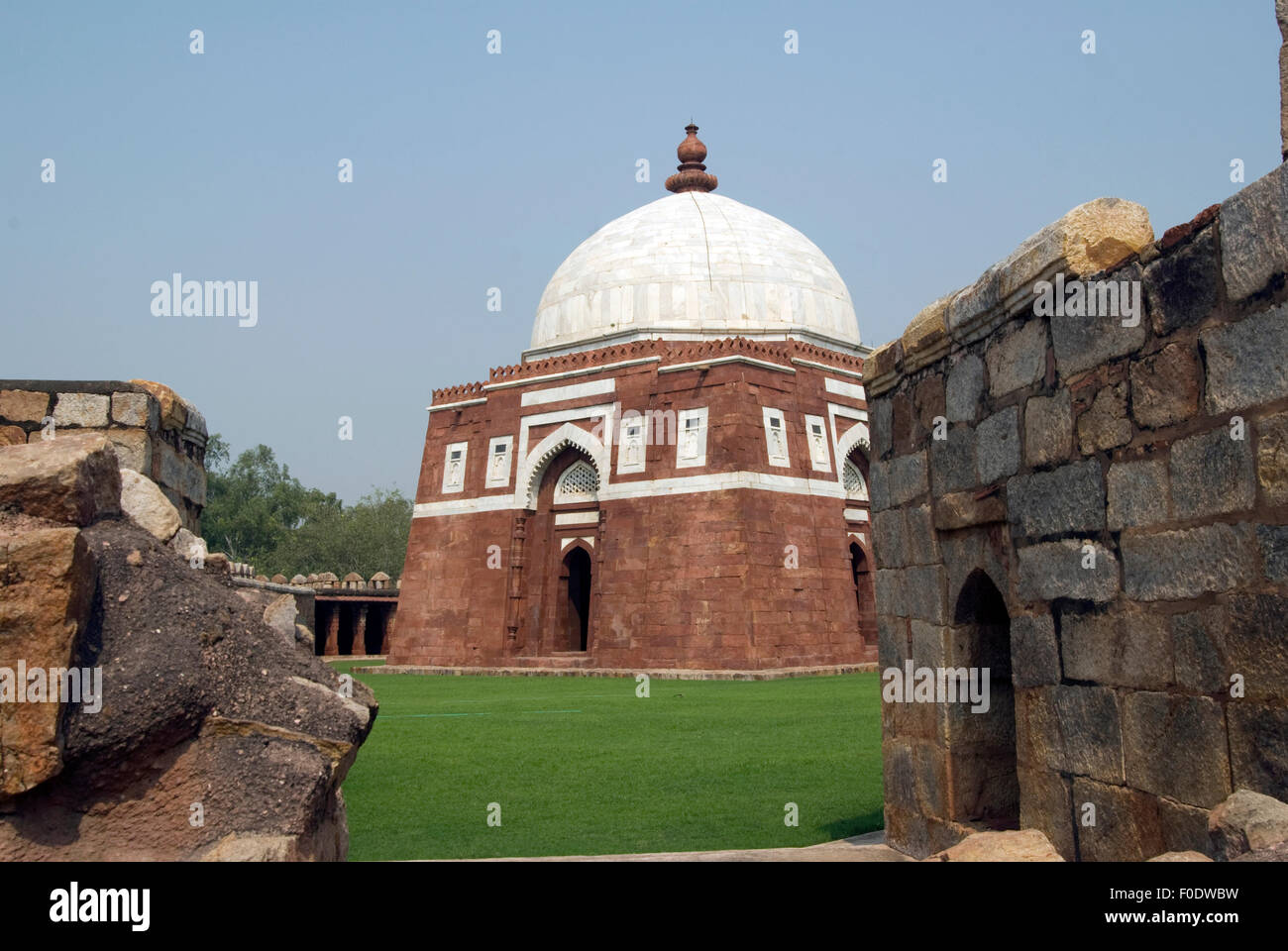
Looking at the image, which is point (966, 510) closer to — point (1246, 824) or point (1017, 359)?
point (1017, 359)

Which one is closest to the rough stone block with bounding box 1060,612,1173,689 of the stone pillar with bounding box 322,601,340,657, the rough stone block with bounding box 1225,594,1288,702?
the rough stone block with bounding box 1225,594,1288,702

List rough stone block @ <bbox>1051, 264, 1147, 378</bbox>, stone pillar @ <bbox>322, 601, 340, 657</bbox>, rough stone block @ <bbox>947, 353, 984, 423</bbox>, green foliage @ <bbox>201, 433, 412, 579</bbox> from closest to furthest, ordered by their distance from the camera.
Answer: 1. rough stone block @ <bbox>1051, 264, 1147, 378</bbox>
2. rough stone block @ <bbox>947, 353, 984, 423</bbox>
3. stone pillar @ <bbox>322, 601, 340, 657</bbox>
4. green foliage @ <bbox>201, 433, 412, 579</bbox>

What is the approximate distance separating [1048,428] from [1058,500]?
26 cm

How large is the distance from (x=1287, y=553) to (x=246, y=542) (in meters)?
51.9

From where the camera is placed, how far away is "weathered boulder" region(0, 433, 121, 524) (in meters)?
2.81

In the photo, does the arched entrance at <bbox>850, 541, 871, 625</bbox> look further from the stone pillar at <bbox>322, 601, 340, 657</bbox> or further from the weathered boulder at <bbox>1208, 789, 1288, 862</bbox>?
the weathered boulder at <bbox>1208, 789, 1288, 862</bbox>

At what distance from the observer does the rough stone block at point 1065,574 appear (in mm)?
3586

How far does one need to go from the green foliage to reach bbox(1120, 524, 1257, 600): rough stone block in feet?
142

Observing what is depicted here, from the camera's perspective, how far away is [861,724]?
1053cm

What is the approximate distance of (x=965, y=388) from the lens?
4.60 metres

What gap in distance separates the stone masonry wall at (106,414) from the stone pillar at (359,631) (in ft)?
75.9

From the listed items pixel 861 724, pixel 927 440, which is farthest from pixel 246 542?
pixel 927 440
